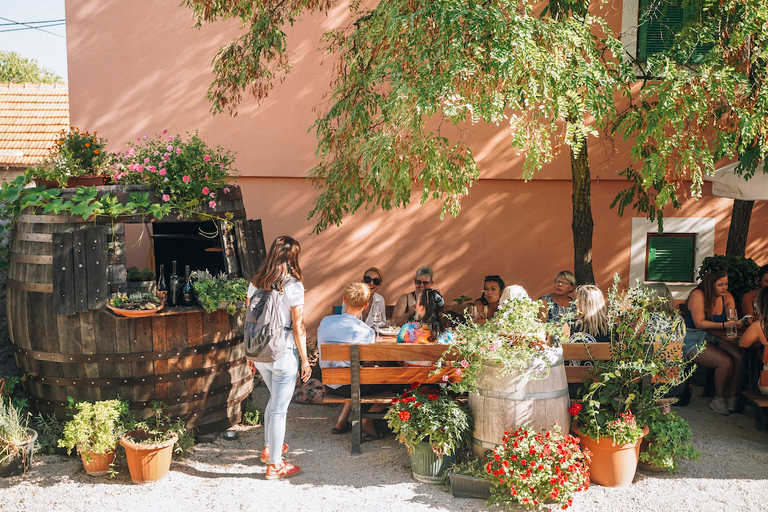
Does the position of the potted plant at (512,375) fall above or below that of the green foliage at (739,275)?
below

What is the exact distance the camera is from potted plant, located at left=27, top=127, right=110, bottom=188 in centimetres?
509

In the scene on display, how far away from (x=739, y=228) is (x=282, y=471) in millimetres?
5704

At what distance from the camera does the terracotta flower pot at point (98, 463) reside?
4.53 m

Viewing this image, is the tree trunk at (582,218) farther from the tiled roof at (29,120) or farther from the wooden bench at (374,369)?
the tiled roof at (29,120)

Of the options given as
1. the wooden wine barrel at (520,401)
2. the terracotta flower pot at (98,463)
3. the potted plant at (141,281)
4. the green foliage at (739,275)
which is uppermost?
the potted plant at (141,281)

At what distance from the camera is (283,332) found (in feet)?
14.5

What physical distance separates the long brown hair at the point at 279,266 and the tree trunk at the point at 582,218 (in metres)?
3.09

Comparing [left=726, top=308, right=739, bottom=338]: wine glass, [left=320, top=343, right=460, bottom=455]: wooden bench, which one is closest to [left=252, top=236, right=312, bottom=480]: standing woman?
[left=320, top=343, right=460, bottom=455]: wooden bench

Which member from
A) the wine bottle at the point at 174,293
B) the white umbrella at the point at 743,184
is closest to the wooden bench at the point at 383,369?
the wine bottle at the point at 174,293

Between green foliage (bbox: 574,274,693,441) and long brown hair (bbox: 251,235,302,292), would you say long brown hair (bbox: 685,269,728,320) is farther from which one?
Result: long brown hair (bbox: 251,235,302,292)

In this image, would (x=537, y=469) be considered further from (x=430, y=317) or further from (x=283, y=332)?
(x=430, y=317)

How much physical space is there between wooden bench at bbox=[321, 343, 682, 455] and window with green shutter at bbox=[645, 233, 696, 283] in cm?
329

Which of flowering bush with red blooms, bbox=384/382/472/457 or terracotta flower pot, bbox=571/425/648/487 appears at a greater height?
flowering bush with red blooms, bbox=384/382/472/457

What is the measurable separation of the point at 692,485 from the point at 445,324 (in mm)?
2450
